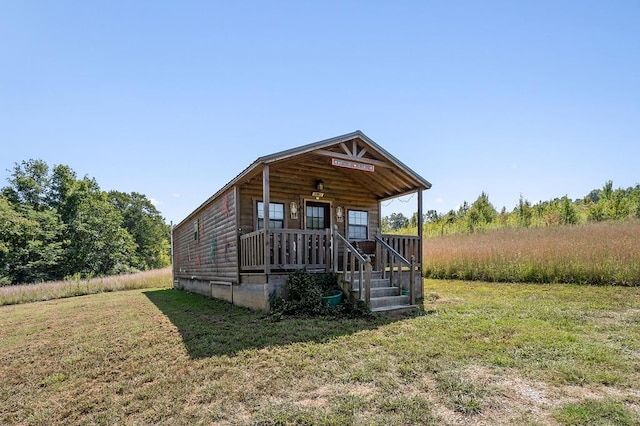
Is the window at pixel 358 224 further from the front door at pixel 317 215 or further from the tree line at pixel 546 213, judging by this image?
the tree line at pixel 546 213

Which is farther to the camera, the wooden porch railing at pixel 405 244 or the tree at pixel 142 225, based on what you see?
the tree at pixel 142 225

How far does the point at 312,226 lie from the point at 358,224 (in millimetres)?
1594

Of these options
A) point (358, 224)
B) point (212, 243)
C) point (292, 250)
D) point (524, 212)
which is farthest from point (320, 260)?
point (524, 212)

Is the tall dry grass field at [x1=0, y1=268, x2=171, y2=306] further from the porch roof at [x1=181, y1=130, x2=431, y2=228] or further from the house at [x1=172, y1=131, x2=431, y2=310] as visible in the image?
the porch roof at [x1=181, y1=130, x2=431, y2=228]

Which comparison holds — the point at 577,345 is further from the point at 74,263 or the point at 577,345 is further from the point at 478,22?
the point at 74,263

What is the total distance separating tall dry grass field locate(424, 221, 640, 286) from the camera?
8.33m

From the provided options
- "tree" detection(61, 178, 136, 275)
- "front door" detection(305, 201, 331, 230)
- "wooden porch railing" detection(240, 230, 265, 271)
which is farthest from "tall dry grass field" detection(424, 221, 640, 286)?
"tree" detection(61, 178, 136, 275)

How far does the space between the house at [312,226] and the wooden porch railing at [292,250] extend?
0.07 feet

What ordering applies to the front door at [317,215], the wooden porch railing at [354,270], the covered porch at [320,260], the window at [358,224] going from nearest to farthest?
the wooden porch railing at [354,270] → the covered porch at [320,260] → the front door at [317,215] → the window at [358,224]

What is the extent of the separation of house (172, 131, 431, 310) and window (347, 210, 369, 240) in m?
0.03

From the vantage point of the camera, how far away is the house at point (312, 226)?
6805 mm

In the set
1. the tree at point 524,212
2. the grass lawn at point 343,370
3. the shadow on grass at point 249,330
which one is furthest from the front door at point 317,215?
the tree at point 524,212

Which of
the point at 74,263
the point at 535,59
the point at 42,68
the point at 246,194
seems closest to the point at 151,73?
the point at 42,68

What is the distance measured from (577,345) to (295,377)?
3706 mm
